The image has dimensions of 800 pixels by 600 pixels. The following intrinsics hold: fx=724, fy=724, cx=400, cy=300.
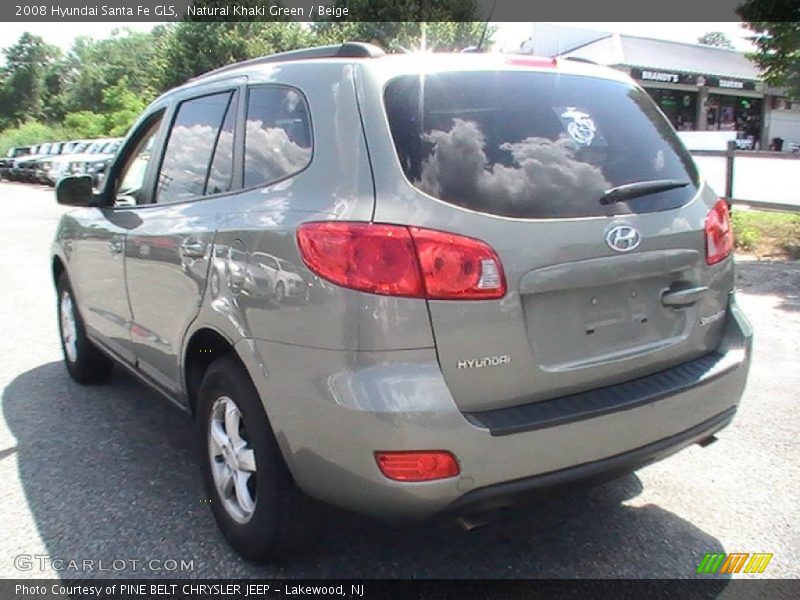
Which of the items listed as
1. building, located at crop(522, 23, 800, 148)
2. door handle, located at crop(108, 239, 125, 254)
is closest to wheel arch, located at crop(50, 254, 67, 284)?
door handle, located at crop(108, 239, 125, 254)

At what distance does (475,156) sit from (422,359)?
0.70 metres

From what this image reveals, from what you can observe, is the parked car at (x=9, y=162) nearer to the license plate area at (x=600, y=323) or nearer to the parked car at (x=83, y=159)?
the parked car at (x=83, y=159)

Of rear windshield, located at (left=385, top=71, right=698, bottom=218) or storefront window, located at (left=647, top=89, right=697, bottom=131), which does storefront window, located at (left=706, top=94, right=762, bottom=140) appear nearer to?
storefront window, located at (left=647, top=89, right=697, bottom=131)

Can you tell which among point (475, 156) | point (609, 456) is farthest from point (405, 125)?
point (609, 456)

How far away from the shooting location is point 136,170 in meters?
4.11

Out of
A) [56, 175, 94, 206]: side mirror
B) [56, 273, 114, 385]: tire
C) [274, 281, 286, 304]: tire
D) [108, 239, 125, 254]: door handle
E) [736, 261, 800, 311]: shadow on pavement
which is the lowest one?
[736, 261, 800, 311]: shadow on pavement

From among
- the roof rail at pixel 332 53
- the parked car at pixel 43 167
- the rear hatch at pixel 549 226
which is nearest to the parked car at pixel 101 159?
the parked car at pixel 43 167

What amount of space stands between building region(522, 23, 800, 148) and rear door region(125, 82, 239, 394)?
1327 inches

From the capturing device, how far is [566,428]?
2293 millimetres

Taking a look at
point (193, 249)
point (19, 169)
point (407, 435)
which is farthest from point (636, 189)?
point (19, 169)

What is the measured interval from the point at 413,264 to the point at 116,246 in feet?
7.54

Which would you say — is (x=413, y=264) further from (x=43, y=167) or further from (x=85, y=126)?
(x=85, y=126)

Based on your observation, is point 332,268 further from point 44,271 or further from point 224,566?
point 44,271

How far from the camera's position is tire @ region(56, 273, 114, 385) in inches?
192
